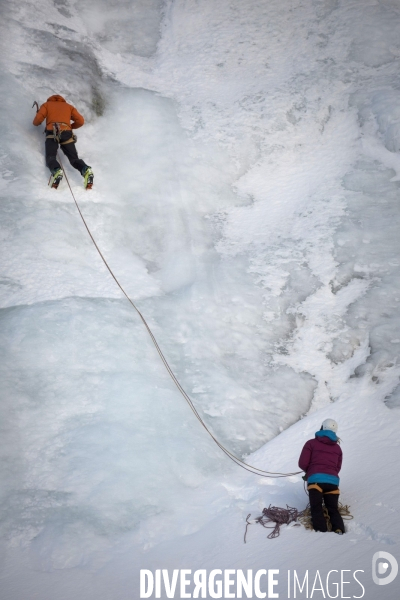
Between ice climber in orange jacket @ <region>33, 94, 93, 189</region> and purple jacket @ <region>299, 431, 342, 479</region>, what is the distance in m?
4.42

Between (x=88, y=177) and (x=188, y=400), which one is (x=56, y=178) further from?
(x=188, y=400)

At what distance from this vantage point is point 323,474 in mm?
3654

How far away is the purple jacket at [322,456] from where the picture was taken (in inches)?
145

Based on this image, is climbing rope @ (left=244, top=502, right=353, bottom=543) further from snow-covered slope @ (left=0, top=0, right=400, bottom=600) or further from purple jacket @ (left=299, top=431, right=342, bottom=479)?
purple jacket @ (left=299, top=431, right=342, bottom=479)

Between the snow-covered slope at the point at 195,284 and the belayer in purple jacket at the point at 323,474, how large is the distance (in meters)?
0.12

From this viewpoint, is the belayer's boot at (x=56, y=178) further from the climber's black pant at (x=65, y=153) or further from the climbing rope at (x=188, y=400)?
the climbing rope at (x=188, y=400)

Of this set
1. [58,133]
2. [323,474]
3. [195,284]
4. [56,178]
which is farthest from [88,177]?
[323,474]

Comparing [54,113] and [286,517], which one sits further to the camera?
[54,113]

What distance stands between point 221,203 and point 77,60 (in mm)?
3567

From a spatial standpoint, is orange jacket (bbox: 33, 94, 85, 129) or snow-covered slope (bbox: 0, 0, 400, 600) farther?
orange jacket (bbox: 33, 94, 85, 129)

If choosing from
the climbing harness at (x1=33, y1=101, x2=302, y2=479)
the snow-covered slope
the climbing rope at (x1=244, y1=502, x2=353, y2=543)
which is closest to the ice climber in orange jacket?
the snow-covered slope

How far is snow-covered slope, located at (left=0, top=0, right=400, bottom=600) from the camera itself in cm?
376

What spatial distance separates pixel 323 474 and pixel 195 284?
2958mm

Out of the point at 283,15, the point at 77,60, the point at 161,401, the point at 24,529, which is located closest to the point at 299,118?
the point at 283,15
